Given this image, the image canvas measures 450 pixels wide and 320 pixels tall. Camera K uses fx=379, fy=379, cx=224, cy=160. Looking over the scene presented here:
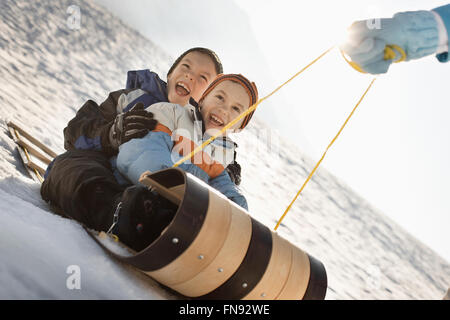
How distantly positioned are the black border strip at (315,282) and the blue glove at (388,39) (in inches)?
28.4

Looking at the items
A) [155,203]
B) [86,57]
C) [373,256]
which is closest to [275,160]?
[373,256]

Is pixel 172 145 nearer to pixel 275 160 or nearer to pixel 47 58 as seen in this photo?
pixel 47 58

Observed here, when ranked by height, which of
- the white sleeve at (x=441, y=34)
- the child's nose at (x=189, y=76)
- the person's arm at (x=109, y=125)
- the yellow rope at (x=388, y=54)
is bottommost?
the person's arm at (x=109, y=125)

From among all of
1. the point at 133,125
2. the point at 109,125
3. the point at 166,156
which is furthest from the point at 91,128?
the point at 166,156

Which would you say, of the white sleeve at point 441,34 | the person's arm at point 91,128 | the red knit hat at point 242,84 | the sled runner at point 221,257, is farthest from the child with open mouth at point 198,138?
the white sleeve at point 441,34

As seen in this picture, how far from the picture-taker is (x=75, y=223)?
116cm

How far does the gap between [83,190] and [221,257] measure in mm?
639

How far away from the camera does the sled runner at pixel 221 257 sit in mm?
834

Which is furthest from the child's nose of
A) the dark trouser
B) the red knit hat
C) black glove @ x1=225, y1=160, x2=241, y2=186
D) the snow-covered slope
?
the snow-covered slope

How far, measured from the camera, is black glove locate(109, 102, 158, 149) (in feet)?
4.67

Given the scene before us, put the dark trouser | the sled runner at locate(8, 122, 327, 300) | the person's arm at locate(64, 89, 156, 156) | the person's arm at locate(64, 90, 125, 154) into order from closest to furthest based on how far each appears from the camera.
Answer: the sled runner at locate(8, 122, 327, 300) → the dark trouser → the person's arm at locate(64, 89, 156, 156) → the person's arm at locate(64, 90, 125, 154)

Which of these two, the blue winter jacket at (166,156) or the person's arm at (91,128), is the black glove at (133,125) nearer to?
the blue winter jacket at (166,156)

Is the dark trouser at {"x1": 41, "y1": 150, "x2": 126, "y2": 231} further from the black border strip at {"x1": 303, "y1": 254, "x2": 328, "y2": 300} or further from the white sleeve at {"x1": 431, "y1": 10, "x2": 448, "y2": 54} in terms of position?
the white sleeve at {"x1": 431, "y1": 10, "x2": 448, "y2": 54}
